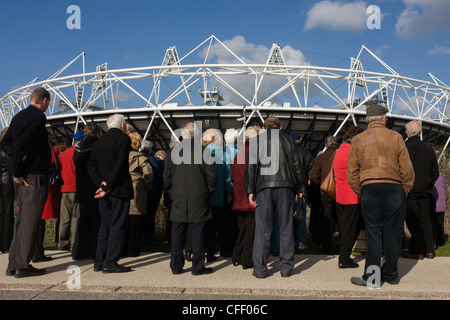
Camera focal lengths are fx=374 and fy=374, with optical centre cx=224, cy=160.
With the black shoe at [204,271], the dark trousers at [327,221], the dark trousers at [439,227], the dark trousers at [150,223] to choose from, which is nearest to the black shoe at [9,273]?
the black shoe at [204,271]

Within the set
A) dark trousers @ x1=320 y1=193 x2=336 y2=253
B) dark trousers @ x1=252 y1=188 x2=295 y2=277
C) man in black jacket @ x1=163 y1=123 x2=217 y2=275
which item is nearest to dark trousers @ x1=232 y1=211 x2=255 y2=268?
dark trousers @ x1=252 y1=188 x2=295 y2=277

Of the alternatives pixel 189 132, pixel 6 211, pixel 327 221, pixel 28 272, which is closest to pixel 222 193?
pixel 189 132

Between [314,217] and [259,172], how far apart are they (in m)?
2.72

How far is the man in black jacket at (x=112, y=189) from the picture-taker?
424 centimetres

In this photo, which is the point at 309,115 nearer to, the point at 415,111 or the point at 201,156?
the point at 415,111

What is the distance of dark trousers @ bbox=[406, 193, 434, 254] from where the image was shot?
508 cm

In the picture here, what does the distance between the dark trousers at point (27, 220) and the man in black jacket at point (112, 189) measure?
0.59 meters

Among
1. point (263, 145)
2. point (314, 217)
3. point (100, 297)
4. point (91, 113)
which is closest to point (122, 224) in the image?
point (100, 297)

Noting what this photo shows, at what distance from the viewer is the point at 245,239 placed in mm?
4625

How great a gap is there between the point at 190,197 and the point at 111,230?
0.98m

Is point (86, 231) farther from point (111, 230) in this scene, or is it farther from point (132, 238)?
point (111, 230)

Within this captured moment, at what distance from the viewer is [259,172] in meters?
4.28

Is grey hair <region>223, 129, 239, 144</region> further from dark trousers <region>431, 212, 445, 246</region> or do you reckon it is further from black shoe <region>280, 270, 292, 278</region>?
dark trousers <region>431, 212, 445, 246</region>
